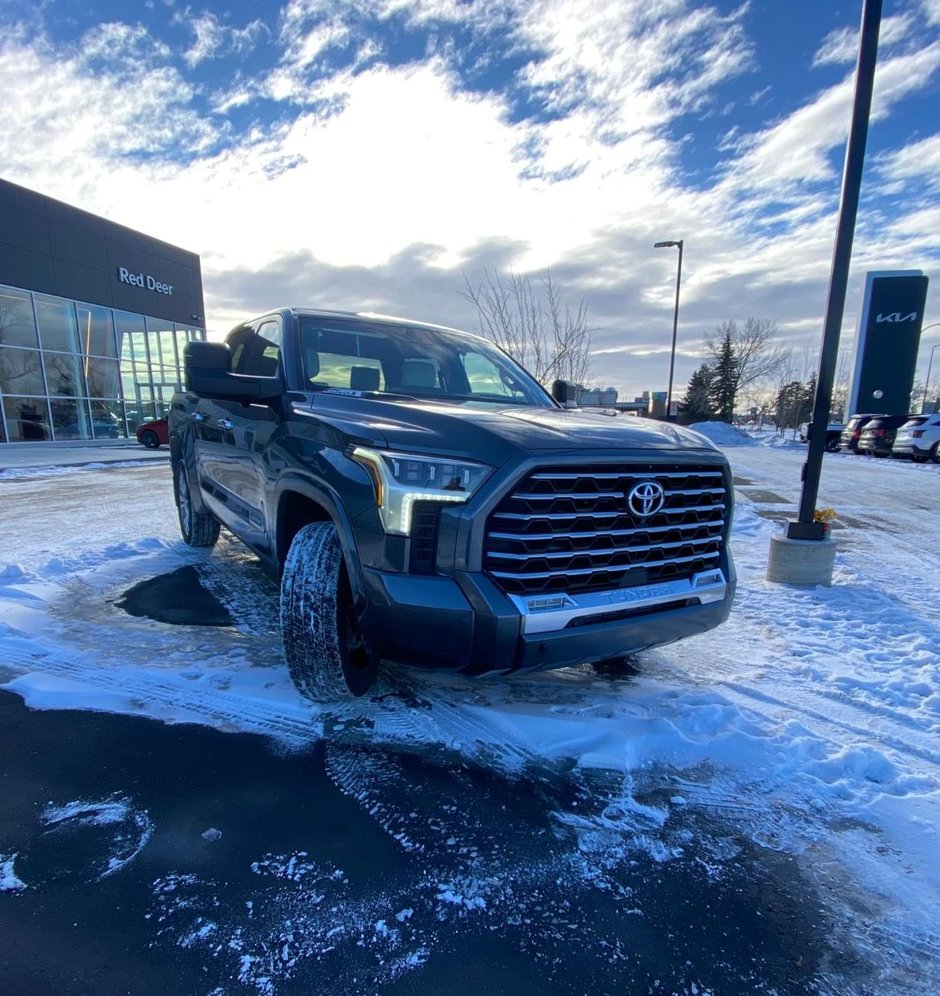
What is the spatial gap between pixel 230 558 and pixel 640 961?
15.4 feet

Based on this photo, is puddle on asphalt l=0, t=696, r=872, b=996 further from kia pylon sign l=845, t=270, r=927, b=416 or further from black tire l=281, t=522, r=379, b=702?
kia pylon sign l=845, t=270, r=927, b=416

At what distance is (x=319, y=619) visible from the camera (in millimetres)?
2396

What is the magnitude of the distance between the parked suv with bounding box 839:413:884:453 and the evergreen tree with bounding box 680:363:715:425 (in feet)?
82.5

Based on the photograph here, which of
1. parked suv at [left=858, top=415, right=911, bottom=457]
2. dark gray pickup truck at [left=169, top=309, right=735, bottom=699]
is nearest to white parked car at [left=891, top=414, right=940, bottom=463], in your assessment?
parked suv at [left=858, top=415, right=911, bottom=457]

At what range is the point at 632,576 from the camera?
7.74 feet

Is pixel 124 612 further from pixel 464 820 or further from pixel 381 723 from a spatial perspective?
pixel 464 820

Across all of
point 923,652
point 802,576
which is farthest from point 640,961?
point 802,576

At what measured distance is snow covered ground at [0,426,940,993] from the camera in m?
1.88

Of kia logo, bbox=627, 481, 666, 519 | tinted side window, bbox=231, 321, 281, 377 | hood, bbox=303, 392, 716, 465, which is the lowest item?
kia logo, bbox=627, 481, 666, 519

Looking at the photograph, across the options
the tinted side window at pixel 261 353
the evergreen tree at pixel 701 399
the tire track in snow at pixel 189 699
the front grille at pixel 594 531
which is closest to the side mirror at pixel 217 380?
the tinted side window at pixel 261 353

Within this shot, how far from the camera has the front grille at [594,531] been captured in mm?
2088

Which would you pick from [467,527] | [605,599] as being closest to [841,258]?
[605,599]

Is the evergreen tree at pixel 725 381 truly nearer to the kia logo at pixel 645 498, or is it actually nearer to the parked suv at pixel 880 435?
the parked suv at pixel 880 435

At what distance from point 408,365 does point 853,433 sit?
2648 centimetres
